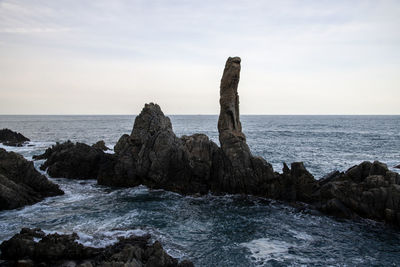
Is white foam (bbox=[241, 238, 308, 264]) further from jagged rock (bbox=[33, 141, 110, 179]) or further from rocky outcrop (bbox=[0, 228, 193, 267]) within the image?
jagged rock (bbox=[33, 141, 110, 179])

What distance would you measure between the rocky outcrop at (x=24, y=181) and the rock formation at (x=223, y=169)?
6083 millimetres

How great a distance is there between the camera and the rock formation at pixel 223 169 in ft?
84.3

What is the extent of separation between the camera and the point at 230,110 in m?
34.8

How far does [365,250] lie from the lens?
62.8 ft

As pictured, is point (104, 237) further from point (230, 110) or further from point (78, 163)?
point (78, 163)

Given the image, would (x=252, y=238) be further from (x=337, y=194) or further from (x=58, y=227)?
(x=58, y=227)

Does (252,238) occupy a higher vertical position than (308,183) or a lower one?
lower

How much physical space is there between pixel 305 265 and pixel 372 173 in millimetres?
14658

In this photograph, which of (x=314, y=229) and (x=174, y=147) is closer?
(x=314, y=229)

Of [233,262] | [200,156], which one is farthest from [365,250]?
[200,156]

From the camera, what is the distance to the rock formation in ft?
84.3

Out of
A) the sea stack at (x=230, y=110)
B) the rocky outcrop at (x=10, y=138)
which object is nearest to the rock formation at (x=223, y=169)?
the sea stack at (x=230, y=110)

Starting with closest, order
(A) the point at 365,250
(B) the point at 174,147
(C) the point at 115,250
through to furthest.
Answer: (C) the point at 115,250 → (A) the point at 365,250 → (B) the point at 174,147

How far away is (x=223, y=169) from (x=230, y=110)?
6.80 meters
